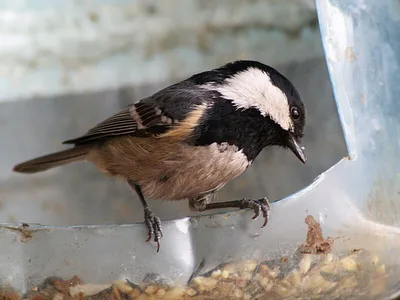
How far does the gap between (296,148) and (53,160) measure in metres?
1.12

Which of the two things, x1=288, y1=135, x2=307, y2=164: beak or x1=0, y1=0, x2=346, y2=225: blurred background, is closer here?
x1=288, y1=135, x2=307, y2=164: beak

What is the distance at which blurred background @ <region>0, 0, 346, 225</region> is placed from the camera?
3750 millimetres

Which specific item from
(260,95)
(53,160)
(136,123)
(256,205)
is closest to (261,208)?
(256,205)

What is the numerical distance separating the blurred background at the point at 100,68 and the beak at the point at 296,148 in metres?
0.86

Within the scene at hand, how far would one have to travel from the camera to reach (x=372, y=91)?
2.49 metres

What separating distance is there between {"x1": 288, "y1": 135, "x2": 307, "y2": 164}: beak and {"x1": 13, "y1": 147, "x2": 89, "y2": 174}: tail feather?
901 mm

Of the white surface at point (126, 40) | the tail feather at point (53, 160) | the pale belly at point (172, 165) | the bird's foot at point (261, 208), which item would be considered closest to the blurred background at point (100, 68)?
the white surface at point (126, 40)

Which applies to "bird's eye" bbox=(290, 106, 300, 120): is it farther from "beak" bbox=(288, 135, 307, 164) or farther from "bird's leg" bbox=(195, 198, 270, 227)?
"bird's leg" bbox=(195, 198, 270, 227)

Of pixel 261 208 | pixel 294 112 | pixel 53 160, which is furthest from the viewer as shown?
pixel 53 160

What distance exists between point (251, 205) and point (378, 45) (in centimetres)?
68

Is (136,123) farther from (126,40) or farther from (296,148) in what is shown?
(126,40)

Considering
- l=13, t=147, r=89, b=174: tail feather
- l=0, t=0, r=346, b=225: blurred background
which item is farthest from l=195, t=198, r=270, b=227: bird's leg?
l=0, t=0, r=346, b=225: blurred background

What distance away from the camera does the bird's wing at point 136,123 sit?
2.75 meters

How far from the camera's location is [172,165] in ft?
8.98
